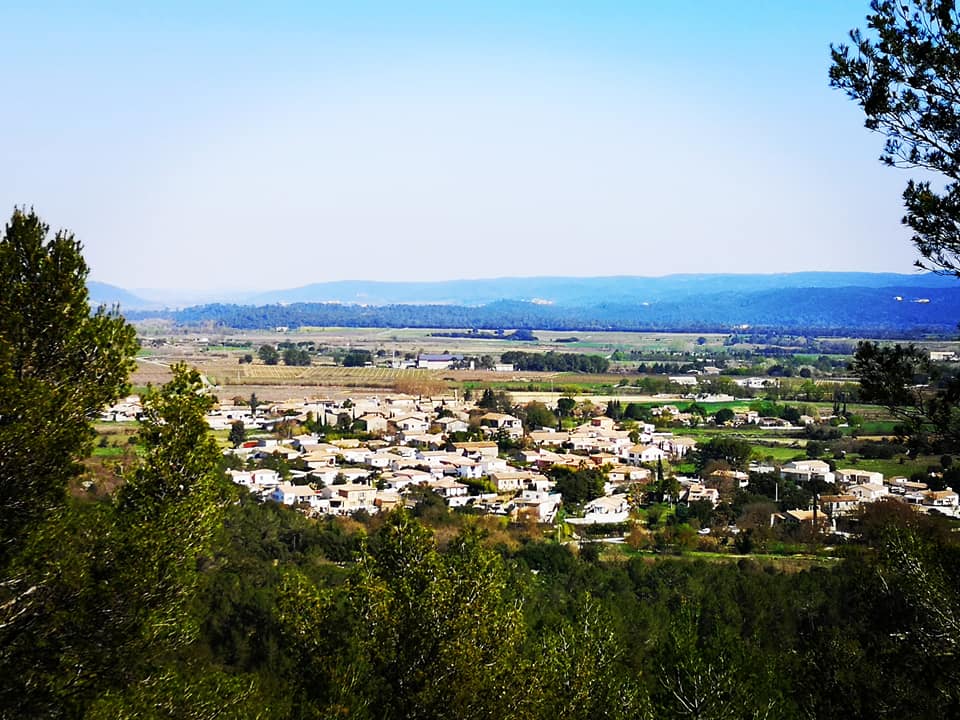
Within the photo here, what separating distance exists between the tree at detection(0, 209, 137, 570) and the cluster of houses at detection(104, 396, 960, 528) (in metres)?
19.6

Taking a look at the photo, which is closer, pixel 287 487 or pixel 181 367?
pixel 181 367

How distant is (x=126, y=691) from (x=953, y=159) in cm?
532

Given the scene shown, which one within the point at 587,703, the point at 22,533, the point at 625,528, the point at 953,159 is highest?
the point at 953,159

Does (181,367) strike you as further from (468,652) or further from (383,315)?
(383,315)

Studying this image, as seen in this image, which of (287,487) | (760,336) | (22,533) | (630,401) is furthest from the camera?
(760,336)

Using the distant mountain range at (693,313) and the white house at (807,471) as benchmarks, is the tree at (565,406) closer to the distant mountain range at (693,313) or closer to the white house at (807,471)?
the white house at (807,471)

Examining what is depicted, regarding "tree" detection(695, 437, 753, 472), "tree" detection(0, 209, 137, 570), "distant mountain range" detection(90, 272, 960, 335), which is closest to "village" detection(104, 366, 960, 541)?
"tree" detection(695, 437, 753, 472)

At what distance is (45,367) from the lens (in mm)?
5727

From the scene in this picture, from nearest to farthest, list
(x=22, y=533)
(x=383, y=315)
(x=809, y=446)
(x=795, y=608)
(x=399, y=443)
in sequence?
(x=22, y=533) < (x=795, y=608) < (x=809, y=446) < (x=399, y=443) < (x=383, y=315)

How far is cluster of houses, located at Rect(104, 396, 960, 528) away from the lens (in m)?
25.9

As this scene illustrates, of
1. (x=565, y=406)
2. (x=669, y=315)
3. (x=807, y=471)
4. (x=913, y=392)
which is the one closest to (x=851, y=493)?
(x=807, y=471)

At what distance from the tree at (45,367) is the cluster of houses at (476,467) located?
19.6 meters

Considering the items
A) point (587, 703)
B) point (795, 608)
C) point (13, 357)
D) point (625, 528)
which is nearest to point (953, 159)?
point (587, 703)

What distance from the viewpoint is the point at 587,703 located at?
7.68 m
